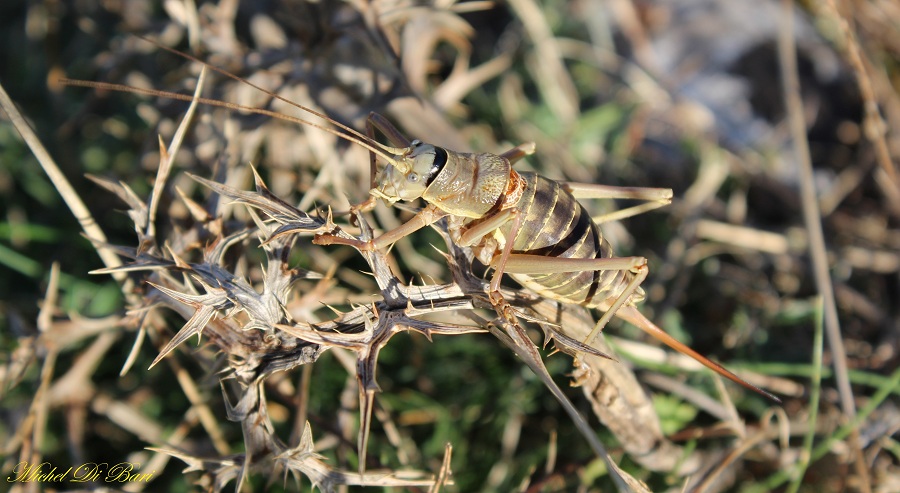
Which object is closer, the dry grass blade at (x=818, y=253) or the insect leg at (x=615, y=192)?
the insect leg at (x=615, y=192)


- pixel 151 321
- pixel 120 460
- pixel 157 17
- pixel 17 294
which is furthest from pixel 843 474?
pixel 157 17

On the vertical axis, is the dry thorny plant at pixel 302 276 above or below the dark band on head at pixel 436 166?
below

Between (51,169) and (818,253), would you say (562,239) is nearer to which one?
(818,253)

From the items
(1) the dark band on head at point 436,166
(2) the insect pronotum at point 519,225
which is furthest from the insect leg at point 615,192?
(1) the dark band on head at point 436,166

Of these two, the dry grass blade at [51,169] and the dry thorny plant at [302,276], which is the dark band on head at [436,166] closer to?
the dry thorny plant at [302,276]

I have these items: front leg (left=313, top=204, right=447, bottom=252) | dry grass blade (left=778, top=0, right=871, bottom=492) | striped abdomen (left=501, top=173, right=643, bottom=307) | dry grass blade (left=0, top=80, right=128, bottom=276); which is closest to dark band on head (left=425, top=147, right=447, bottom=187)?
front leg (left=313, top=204, right=447, bottom=252)

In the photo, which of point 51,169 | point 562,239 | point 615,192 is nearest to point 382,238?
point 562,239

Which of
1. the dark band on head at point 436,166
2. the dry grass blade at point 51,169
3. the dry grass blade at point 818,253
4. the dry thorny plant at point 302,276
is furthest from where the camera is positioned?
the dry grass blade at point 818,253
